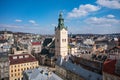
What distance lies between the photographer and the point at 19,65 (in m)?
57.3

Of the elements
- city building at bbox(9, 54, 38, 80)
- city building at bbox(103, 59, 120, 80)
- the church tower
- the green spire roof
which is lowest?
city building at bbox(9, 54, 38, 80)

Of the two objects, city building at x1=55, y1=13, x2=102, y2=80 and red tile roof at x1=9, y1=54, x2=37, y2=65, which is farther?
red tile roof at x1=9, y1=54, x2=37, y2=65

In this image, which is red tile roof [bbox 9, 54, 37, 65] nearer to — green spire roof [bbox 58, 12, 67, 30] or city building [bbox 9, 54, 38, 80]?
city building [bbox 9, 54, 38, 80]

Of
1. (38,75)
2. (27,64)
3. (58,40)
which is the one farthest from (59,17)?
(38,75)

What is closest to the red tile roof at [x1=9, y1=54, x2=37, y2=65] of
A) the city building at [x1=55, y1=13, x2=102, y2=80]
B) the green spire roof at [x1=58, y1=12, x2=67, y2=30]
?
the city building at [x1=55, y1=13, x2=102, y2=80]

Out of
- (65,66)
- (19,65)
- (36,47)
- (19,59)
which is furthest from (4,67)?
(36,47)

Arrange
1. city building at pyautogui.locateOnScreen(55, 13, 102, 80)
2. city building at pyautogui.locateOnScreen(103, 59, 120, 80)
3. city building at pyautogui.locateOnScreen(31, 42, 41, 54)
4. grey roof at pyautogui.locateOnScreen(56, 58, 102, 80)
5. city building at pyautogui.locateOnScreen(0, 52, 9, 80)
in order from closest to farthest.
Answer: city building at pyautogui.locateOnScreen(103, 59, 120, 80) < grey roof at pyautogui.locateOnScreen(56, 58, 102, 80) < city building at pyautogui.locateOnScreen(55, 13, 102, 80) < city building at pyautogui.locateOnScreen(0, 52, 9, 80) < city building at pyautogui.locateOnScreen(31, 42, 41, 54)

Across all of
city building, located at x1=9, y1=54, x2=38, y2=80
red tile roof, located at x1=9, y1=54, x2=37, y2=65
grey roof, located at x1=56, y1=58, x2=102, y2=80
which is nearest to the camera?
grey roof, located at x1=56, y1=58, x2=102, y2=80

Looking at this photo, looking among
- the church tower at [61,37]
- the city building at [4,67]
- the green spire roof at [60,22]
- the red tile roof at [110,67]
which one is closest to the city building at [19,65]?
A: the city building at [4,67]

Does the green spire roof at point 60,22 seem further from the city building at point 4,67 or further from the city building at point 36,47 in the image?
the city building at point 36,47

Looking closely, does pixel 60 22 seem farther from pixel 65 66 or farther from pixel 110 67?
pixel 110 67

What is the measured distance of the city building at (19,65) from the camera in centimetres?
5573

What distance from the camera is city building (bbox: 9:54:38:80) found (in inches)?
2194

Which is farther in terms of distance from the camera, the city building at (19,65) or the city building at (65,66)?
the city building at (19,65)
